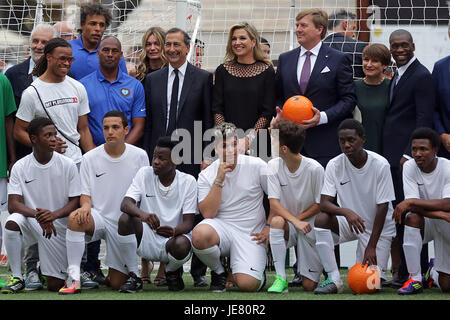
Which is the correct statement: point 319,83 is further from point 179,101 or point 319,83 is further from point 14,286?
point 14,286

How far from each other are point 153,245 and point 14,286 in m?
1.17

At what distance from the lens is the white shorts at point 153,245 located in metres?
6.97

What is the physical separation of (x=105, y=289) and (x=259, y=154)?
1947 mm

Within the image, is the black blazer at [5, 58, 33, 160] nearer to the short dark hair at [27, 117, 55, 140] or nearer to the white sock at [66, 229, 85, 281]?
the short dark hair at [27, 117, 55, 140]

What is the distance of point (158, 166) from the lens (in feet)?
22.8

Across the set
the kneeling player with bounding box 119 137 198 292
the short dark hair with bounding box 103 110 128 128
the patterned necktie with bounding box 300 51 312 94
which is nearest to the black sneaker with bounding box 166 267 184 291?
the kneeling player with bounding box 119 137 198 292

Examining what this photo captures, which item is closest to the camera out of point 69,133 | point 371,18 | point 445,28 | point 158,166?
point 158,166

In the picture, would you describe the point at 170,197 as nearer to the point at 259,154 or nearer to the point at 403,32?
the point at 259,154

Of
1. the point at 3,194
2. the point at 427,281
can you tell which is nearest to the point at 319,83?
the point at 427,281

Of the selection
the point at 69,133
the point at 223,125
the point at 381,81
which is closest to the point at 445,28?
the point at 381,81

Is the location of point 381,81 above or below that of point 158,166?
above

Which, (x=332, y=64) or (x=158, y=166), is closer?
(x=158, y=166)

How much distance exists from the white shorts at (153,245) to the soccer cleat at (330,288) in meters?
1.17

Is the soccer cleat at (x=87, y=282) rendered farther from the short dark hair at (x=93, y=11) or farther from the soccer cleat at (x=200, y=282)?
the short dark hair at (x=93, y=11)
